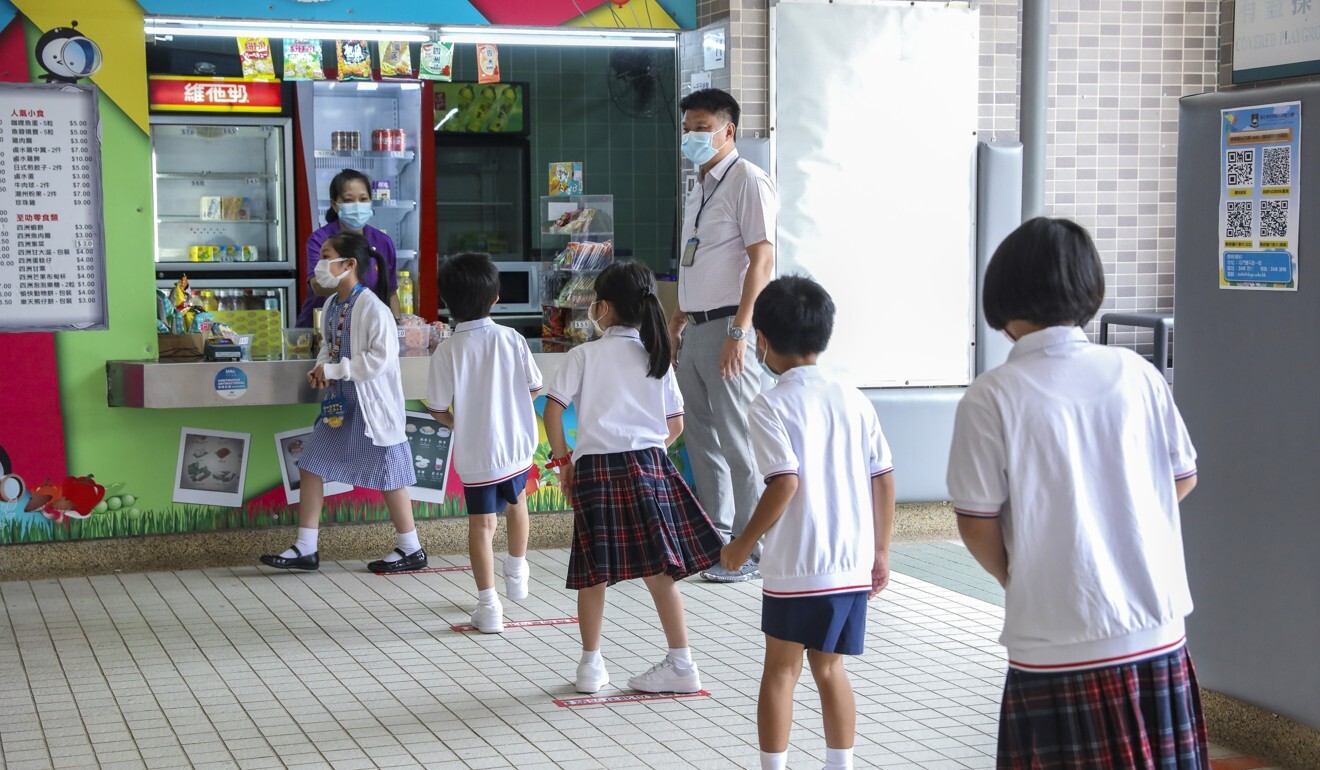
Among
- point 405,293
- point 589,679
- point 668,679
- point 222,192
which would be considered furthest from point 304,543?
point 222,192

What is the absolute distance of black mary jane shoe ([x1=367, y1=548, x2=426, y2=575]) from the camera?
5.99m

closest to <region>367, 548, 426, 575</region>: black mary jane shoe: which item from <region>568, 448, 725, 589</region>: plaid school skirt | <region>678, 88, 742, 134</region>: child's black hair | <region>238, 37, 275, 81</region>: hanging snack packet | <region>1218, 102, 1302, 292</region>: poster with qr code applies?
<region>568, 448, 725, 589</region>: plaid school skirt

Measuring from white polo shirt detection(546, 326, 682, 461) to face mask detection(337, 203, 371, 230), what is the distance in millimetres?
2957

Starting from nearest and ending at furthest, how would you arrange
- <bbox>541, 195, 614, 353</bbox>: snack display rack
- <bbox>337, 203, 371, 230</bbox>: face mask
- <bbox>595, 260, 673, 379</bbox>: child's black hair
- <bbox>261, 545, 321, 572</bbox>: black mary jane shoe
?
<bbox>595, 260, 673, 379</bbox>: child's black hair → <bbox>261, 545, 321, 572</bbox>: black mary jane shoe → <bbox>541, 195, 614, 353</bbox>: snack display rack → <bbox>337, 203, 371, 230</bbox>: face mask

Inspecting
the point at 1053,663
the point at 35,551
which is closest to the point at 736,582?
A: the point at 35,551

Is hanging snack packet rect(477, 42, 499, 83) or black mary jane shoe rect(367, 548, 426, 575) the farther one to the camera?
hanging snack packet rect(477, 42, 499, 83)

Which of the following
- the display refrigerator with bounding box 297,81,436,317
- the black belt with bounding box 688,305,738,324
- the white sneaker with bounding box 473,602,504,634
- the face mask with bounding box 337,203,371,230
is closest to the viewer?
the white sneaker with bounding box 473,602,504,634

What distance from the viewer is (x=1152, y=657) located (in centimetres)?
219

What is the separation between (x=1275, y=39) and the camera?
352 centimetres

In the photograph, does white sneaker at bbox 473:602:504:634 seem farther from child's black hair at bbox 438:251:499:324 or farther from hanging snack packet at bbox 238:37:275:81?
hanging snack packet at bbox 238:37:275:81

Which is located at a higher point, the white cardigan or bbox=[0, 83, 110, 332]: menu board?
bbox=[0, 83, 110, 332]: menu board

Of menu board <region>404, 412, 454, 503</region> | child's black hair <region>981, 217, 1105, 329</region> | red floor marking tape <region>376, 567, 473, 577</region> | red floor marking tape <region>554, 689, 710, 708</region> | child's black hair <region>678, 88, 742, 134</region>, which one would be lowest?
red floor marking tape <region>376, 567, 473, 577</region>

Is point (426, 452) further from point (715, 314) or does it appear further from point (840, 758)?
point (840, 758)

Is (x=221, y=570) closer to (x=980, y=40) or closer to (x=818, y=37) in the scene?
(x=818, y=37)
